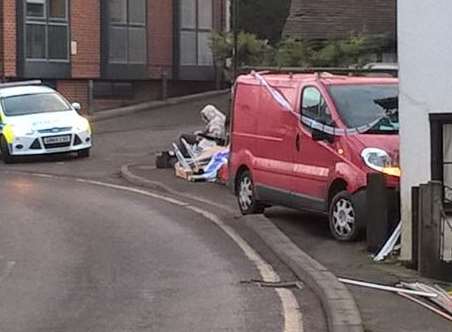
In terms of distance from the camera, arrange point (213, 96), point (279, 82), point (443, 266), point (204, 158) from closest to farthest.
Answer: point (443, 266) < point (279, 82) < point (204, 158) < point (213, 96)

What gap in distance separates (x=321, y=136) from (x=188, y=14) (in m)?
28.3

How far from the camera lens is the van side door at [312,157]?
45.0 ft

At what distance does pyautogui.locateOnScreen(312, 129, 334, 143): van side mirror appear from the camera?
13655 millimetres

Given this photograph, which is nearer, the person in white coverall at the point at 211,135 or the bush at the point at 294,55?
the person in white coverall at the point at 211,135

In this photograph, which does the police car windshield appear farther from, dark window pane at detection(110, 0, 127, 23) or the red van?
dark window pane at detection(110, 0, 127, 23)

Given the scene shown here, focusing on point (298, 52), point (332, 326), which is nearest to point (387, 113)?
point (332, 326)

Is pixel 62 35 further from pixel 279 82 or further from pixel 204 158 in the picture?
pixel 279 82

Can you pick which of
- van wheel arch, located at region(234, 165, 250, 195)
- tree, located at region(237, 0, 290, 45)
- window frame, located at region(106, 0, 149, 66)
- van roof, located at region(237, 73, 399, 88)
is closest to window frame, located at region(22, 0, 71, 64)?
window frame, located at region(106, 0, 149, 66)

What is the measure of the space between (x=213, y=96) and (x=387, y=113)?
27.6m

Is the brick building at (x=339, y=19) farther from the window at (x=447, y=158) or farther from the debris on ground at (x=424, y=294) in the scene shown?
the debris on ground at (x=424, y=294)

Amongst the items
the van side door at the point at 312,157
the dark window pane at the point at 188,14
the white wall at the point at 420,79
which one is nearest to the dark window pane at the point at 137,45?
the dark window pane at the point at 188,14

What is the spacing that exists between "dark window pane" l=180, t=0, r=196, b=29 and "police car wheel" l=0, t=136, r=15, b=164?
54.2 ft

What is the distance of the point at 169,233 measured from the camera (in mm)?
14250

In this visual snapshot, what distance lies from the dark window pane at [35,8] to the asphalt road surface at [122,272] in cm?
2000
